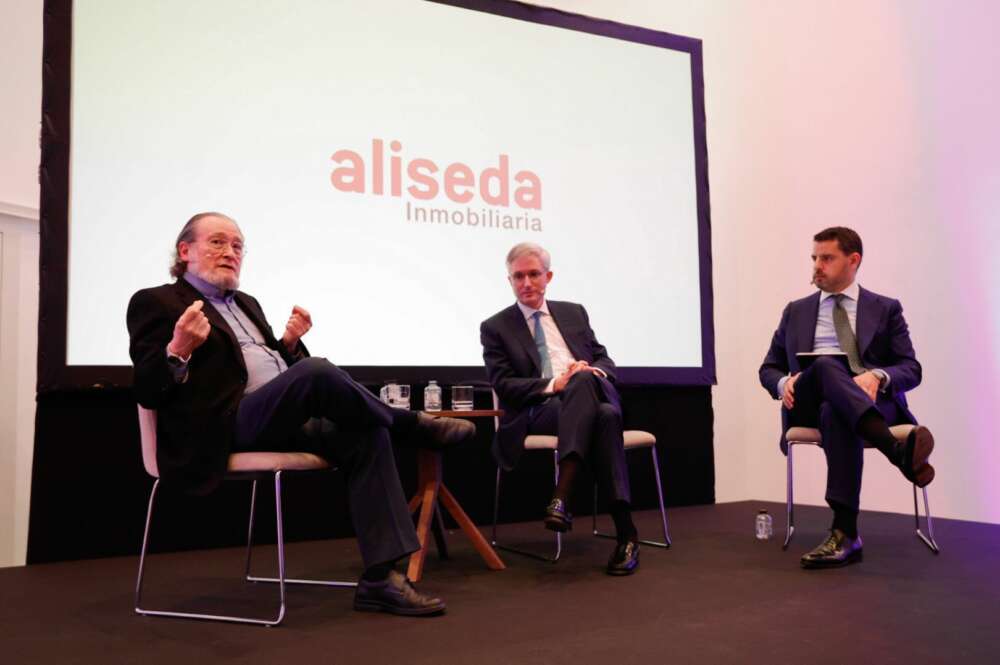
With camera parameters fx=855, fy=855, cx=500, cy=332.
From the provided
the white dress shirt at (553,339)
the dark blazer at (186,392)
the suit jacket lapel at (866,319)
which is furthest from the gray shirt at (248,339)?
the suit jacket lapel at (866,319)

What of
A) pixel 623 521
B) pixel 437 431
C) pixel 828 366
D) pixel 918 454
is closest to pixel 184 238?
pixel 437 431

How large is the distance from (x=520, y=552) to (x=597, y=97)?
2675 millimetres

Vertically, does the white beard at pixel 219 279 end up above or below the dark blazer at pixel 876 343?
Result: above

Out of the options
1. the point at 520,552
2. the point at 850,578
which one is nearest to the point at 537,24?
the point at 520,552

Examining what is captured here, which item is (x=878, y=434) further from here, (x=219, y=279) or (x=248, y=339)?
(x=219, y=279)

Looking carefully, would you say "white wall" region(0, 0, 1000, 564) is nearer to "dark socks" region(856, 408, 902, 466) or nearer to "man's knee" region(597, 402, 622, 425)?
"dark socks" region(856, 408, 902, 466)

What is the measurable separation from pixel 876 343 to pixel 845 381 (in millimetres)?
502

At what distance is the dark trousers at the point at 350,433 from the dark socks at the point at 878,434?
5.52 feet

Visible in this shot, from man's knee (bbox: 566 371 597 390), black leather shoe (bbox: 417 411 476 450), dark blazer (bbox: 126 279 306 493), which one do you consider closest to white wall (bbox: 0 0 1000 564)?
dark blazer (bbox: 126 279 306 493)

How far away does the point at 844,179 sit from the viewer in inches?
206

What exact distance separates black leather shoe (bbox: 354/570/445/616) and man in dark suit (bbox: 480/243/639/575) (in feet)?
1.96

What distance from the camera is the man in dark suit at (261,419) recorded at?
7.74ft

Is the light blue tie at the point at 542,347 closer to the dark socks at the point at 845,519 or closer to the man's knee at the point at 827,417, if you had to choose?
the man's knee at the point at 827,417

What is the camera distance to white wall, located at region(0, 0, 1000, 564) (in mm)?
4578
